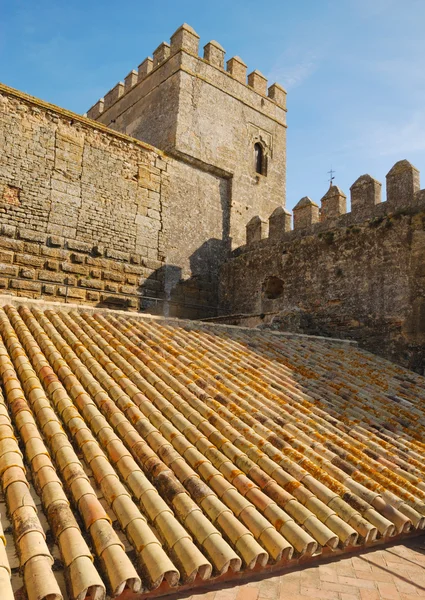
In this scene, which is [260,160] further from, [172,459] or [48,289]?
[172,459]

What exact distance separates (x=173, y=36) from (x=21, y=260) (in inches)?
335

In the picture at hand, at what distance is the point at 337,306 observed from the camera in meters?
10.4

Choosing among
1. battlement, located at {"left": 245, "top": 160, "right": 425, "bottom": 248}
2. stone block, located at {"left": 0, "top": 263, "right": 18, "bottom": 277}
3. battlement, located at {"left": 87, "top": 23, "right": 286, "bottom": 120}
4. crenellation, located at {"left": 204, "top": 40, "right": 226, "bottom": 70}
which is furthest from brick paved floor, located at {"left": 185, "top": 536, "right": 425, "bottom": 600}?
crenellation, located at {"left": 204, "top": 40, "right": 226, "bottom": 70}

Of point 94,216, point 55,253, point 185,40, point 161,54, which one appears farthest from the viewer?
point 161,54

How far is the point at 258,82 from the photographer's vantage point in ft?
50.7

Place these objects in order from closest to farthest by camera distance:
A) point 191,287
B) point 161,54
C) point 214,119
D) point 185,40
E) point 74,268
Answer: point 74,268 → point 191,287 → point 185,40 → point 214,119 → point 161,54

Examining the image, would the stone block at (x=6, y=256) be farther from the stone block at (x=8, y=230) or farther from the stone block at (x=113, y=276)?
the stone block at (x=113, y=276)

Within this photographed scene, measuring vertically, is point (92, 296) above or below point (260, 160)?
below

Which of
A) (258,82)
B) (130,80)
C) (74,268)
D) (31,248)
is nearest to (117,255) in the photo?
(74,268)

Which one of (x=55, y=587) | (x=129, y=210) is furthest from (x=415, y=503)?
(x=129, y=210)

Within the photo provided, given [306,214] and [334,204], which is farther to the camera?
[306,214]

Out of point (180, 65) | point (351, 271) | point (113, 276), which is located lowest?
point (113, 276)

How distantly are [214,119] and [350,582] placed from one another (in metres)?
13.0

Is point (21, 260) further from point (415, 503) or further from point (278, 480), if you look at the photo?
point (415, 503)
